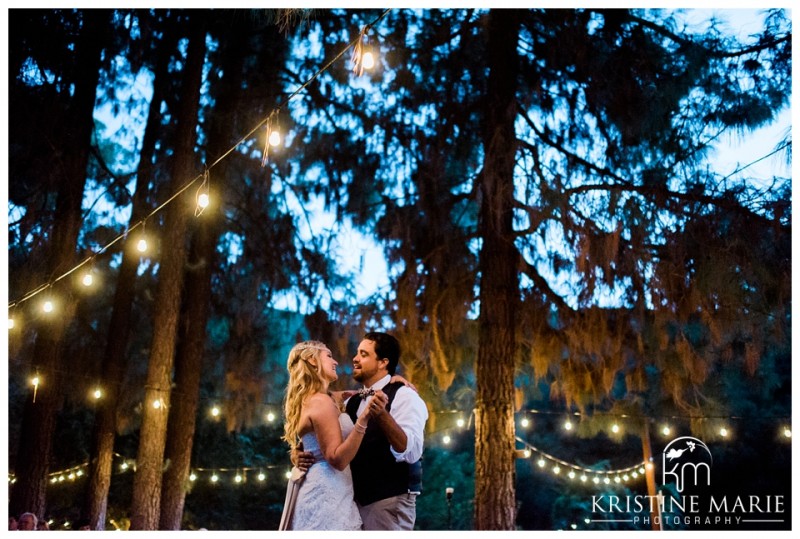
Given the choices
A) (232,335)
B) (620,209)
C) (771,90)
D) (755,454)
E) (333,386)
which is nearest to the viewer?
(620,209)

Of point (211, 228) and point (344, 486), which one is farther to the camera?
point (211, 228)

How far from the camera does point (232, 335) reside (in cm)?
1024

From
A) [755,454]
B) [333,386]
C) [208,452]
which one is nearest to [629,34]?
[333,386]

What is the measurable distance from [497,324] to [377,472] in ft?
9.48

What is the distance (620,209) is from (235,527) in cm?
1339

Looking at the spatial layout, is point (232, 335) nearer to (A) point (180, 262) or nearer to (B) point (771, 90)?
(A) point (180, 262)

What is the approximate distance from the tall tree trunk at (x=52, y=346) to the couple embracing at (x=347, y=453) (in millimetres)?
4388

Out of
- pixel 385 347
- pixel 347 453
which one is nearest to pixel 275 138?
pixel 385 347

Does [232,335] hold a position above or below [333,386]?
above

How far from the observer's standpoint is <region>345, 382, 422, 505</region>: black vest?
2977 mm

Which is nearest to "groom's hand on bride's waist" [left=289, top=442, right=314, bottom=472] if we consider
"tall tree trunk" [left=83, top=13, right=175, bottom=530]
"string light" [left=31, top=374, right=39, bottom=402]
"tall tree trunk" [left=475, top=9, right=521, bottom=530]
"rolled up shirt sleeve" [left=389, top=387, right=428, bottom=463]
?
"rolled up shirt sleeve" [left=389, top=387, right=428, bottom=463]

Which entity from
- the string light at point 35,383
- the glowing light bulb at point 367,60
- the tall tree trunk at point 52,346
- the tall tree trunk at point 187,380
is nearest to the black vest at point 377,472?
the glowing light bulb at point 367,60

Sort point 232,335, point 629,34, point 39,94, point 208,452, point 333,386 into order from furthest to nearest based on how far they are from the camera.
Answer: point 208,452 → point 232,335 → point 333,386 → point 39,94 → point 629,34

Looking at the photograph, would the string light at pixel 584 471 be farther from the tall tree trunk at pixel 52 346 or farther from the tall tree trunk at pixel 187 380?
the tall tree trunk at pixel 52 346
